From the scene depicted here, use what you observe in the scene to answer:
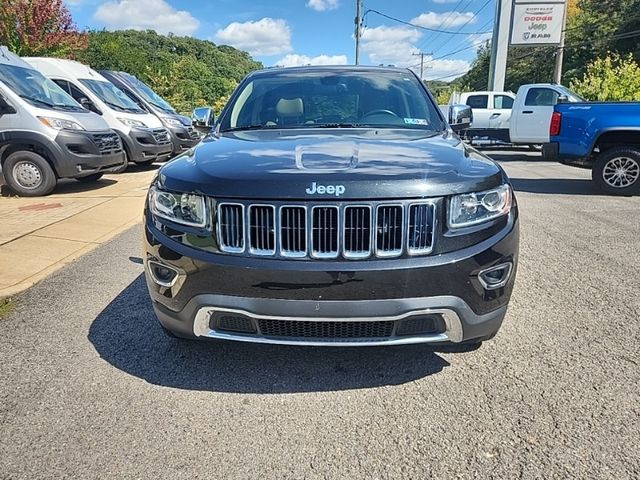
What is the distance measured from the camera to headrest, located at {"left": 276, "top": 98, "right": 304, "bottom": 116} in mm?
3689

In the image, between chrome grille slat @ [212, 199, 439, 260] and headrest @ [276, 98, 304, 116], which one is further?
headrest @ [276, 98, 304, 116]

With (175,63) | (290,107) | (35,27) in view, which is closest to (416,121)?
(290,107)

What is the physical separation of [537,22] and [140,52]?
4019 cm

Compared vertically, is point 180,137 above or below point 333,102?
below

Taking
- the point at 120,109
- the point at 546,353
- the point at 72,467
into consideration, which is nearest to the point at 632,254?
the point at 546,353

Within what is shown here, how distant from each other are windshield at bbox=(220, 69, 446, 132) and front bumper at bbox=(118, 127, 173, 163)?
756cm

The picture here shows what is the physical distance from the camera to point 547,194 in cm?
846

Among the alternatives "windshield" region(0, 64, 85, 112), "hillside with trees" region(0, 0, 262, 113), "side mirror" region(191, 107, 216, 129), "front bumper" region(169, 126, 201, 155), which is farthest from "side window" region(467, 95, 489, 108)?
"side mirror" region(191, 107, 216, 129)

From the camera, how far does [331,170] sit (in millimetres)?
2283

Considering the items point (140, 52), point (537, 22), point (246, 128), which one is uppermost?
point (140, 52)

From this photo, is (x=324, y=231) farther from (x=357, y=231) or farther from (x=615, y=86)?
(x=615, y=86)

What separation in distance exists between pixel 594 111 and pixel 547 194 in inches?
58.0

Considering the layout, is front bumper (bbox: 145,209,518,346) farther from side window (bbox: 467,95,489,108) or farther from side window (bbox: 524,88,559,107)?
side window (bbox: 467,95,489,108)

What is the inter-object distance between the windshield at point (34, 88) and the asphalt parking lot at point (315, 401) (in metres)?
5.92
